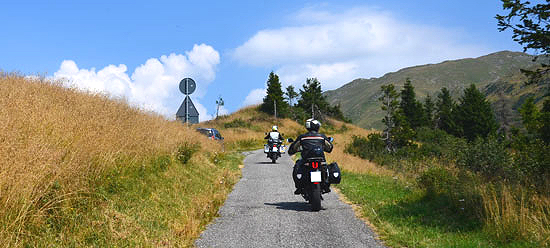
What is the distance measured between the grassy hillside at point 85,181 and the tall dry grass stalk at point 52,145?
16 millimetres

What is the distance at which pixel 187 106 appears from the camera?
16.7 m

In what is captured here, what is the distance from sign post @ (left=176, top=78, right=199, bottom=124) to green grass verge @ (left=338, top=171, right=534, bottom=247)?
285 inches

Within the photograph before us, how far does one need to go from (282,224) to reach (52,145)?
3.89 meters

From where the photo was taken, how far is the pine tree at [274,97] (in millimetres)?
67062

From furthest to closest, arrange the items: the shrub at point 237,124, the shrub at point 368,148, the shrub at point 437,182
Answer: the shrub at point 237,124
the shrub at point 368,148
the shrub at point 437,182

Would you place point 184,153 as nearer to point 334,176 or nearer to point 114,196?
point 334,176

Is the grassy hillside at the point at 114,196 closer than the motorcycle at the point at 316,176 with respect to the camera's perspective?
Yes

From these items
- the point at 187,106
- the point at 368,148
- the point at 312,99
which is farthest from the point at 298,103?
the point at 187,106

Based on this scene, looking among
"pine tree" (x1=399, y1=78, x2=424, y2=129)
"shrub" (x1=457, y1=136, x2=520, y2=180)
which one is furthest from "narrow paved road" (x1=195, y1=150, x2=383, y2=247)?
"pine tree" (x1=399, y1=78, x2=424, y2=129)

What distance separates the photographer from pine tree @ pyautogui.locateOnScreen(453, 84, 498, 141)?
64.4m

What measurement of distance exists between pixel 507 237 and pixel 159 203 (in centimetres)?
582

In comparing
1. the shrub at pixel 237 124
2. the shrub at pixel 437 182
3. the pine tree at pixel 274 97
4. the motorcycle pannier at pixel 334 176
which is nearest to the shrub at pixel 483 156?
the shrub at pixel 437 182

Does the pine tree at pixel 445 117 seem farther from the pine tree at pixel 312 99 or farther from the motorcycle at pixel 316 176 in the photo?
the motorcycle at pixel 316 176

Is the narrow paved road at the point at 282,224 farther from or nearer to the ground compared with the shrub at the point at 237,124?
nearer to the ground
